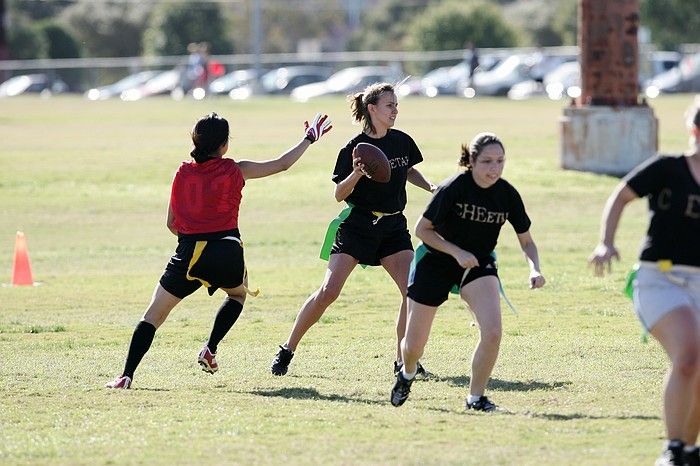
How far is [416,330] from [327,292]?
1.43 meters

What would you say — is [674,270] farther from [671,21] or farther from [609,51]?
[671,21]

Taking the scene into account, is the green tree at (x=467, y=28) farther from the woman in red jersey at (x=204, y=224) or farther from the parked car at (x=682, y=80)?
the woman in red jersey at (x=204, y=224)

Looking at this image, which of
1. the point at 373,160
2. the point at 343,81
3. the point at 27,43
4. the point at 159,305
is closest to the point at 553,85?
the point at 343,81

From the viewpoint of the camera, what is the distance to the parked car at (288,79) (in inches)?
2544

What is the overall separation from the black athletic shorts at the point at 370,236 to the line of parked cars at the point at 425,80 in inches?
1670

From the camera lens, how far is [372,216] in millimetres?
9711

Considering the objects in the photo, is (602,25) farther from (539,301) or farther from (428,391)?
(428,391)

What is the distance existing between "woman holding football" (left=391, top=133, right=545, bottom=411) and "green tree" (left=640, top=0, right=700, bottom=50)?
217ft

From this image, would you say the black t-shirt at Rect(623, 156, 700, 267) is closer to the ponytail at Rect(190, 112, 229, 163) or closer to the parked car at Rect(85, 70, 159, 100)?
the ponytail at Rect(190, 112, 229, 163)

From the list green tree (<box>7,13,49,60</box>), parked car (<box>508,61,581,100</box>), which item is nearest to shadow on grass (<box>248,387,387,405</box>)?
parked car (<box>508,61,581,100</box>)

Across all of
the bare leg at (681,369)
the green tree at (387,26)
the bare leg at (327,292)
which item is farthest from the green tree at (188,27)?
the bare leg at (681,369)

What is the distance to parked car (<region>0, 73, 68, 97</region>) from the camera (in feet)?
213

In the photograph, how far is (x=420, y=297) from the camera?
836 cm

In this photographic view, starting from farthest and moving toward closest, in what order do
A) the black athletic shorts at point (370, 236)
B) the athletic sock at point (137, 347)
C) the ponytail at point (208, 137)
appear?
the black athletic shorts at point (370, 236) < the athletic sock at point (137, 347) < the ponytail at point (208, 137)
